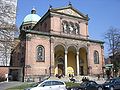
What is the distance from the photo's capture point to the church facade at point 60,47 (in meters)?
41.3

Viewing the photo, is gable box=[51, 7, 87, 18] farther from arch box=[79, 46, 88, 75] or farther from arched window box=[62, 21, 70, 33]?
arch box=[79, 46, 88, 75]

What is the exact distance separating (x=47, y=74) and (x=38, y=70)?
7.60 ft

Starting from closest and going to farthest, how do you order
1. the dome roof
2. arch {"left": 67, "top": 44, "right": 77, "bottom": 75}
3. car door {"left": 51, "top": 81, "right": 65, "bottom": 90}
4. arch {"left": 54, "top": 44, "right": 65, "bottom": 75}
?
car door {"left": 51, "top": 81, "right": 65, "bottom": 90}
arch {"left": 54, "top": 44, "right": 65, "bottom": 75}
arch {"left": 67, "top": 44, "right": 77, "bottom": 75}
the dome roof

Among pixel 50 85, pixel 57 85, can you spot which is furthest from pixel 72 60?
pixel 50 85

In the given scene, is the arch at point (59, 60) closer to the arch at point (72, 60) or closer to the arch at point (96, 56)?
the arch at point (72, 60)

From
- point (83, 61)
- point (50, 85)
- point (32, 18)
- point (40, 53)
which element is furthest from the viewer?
point (32, 18)

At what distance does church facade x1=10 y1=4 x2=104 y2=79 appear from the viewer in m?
41.3

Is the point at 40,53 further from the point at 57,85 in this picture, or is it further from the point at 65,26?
the point at 57,85

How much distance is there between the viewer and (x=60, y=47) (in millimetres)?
47125

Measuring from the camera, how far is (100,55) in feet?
170

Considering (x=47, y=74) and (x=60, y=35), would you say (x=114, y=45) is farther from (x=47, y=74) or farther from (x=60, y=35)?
(x=47, y=74)

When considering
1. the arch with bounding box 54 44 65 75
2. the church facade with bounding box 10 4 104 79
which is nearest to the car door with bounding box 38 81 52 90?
the church facade with bounding box 10 4 104 79

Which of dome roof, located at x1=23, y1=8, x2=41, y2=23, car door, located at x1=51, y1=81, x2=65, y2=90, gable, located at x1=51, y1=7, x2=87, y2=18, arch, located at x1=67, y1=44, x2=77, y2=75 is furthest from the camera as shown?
dome roof, located at x1=23, y1=8, x2=41, y2=23

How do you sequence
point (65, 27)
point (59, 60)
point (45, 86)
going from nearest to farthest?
point (45, 86)
point (59, 60)
point (65, 27)
